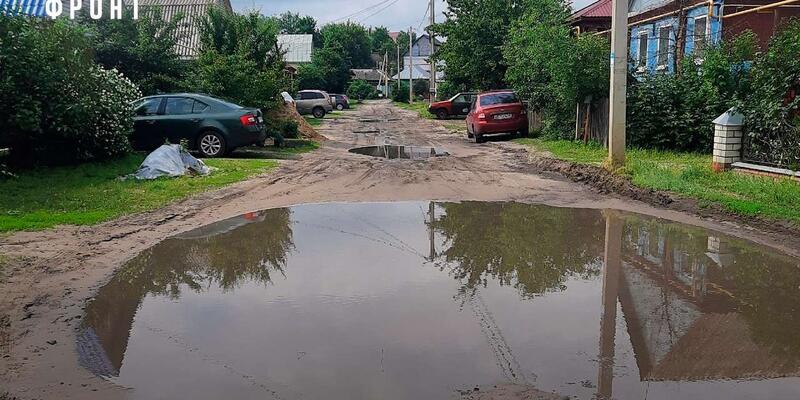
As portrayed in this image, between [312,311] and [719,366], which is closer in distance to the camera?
[719,366]

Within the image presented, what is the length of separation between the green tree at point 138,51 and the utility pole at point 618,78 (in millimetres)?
12617

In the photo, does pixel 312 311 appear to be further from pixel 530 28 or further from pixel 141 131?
pixel 530 28

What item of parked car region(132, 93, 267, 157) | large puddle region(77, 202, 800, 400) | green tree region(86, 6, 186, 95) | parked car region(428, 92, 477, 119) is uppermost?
green tree region(86, 6, 186, 95)

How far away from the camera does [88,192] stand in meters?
10.5

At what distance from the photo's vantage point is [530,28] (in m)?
20.8

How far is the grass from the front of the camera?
348 inches

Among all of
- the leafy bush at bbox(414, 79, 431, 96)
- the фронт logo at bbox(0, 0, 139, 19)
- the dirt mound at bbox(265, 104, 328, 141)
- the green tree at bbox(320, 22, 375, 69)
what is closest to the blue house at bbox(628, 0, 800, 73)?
the dirt mound at bbox(265, 104, 328, 141)

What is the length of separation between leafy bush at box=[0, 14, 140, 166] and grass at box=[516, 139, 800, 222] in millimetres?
9707

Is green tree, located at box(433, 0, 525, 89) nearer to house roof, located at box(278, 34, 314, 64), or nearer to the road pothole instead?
the road pothole

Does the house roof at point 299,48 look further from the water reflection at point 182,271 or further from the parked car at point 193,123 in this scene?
the water reflection at point 182,271

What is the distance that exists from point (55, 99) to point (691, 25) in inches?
728

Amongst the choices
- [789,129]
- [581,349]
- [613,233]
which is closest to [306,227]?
[613,233]

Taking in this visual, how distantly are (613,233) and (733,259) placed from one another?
5.14ft

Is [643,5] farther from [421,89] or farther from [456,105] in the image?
[421,89]
